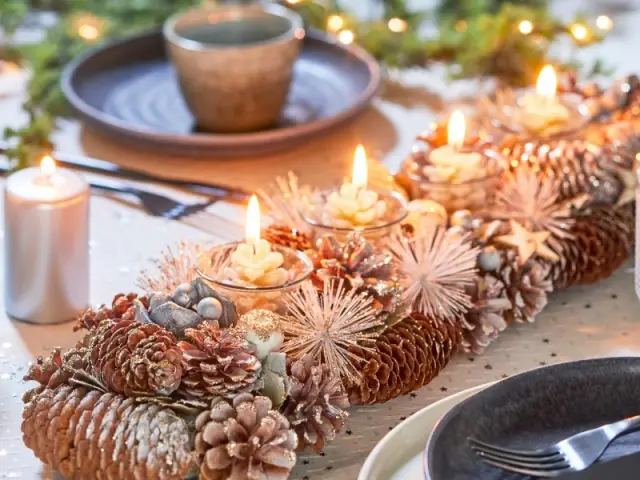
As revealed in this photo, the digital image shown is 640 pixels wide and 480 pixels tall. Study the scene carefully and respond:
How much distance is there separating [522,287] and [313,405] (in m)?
0.25

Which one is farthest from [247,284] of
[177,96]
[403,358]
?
[177,96]

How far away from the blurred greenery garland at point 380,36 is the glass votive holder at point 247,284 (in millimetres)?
430

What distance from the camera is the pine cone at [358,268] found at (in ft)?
2.34

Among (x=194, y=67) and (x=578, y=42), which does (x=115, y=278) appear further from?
(x=578, y=42)

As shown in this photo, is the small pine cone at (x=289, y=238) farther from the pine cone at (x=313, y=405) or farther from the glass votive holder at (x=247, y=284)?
the pine cone at (x=313, y=405)

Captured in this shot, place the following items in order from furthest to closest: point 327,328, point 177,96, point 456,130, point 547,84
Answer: point 177,96
point 547,84
point 456,130
point 327,328

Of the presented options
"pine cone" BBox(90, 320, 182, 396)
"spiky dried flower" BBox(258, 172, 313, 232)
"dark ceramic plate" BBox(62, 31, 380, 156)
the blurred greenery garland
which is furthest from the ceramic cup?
"pine cone" BBox(90, 320, 182, 396)

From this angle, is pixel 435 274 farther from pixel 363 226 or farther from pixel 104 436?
pixel 104 436

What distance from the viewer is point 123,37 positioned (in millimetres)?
1340

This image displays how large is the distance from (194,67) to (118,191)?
161mm

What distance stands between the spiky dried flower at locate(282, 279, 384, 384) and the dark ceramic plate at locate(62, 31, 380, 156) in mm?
423

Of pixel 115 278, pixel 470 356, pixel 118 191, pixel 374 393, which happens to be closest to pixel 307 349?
pixel 374 393

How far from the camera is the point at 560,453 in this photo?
1.99ft

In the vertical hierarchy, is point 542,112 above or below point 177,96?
above
